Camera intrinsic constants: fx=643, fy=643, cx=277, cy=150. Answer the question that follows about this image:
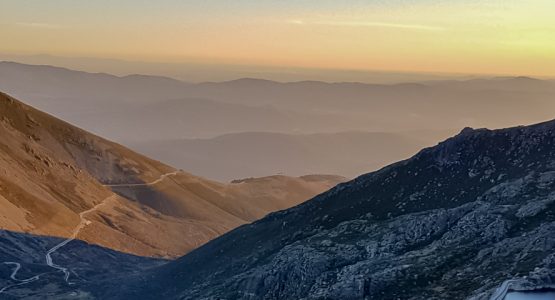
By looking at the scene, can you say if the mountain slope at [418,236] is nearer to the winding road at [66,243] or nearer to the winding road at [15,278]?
the winding road at [15,278]

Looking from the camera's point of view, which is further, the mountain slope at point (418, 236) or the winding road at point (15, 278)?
the winding road at point (15, 278)

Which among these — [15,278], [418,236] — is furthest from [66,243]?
[418,236]

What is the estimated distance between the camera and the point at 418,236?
7838 centimetres

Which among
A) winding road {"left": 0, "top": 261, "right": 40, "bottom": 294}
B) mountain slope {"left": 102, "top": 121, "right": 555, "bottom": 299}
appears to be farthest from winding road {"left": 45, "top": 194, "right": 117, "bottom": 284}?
mountain slope {"left": 102, "top": 121, "right": 555, "bottom": 299}

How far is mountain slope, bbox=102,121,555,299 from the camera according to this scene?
62213mm

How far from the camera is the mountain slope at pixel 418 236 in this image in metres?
62.2

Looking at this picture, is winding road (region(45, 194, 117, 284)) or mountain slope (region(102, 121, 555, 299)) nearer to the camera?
mountain slope (region(102, 121, 555, 299))

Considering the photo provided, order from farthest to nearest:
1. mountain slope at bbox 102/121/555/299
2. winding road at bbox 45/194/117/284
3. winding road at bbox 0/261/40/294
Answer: winding road at bbox 45/194/117/284
winding road at bbox 0/261/40/294
mountain slope at bbox 102/121/555/299

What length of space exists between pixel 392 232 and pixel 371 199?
16.2 m

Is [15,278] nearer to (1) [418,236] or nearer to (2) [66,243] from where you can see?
(2) [66,243]

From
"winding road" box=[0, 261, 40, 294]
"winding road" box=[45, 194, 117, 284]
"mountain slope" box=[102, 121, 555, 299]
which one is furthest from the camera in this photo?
"winding road" box=[45, 194, 117, 284]

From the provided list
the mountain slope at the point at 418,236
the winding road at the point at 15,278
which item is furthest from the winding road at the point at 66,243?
the mountain slope at the point at 418,236

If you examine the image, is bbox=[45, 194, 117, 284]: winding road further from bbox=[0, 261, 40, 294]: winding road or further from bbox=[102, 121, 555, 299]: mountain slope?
Answer: bbox=[102, 121, 555, 299]: mountain slope

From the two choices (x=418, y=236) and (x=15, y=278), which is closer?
(x=418, y=236)
